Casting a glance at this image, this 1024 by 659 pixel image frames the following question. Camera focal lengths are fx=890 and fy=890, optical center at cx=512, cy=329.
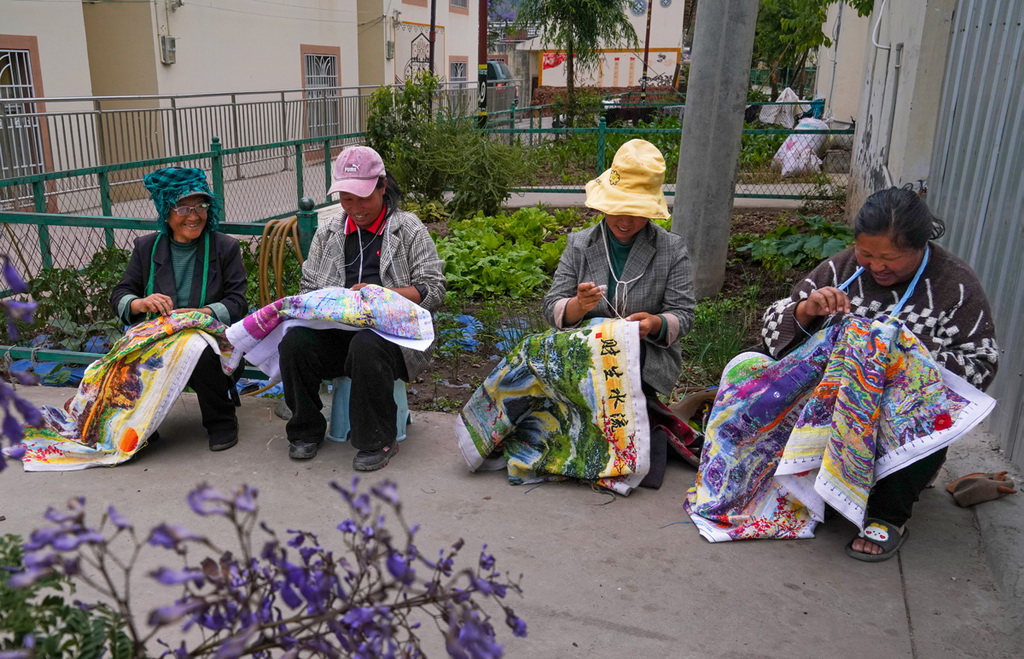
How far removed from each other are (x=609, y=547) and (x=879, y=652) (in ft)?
3.06

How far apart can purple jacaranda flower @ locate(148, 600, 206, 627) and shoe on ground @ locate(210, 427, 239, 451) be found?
2907mm

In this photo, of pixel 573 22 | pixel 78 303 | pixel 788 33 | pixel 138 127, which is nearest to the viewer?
pixel 78 303

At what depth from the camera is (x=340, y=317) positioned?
361cm

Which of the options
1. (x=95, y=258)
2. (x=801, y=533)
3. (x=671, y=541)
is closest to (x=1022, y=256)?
(x=801, y=533)

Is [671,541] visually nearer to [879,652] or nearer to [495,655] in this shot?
[879,652]

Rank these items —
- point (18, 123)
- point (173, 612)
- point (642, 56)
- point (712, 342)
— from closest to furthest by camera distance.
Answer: point (173, 612)
point (712, 342)
point (18, 123)
point (642, 56)

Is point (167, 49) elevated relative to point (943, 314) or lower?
elevated

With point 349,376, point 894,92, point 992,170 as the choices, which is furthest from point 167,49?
point 992,170

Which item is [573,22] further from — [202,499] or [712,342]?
[202,499]

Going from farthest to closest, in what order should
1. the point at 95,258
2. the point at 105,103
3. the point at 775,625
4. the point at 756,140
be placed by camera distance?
the point at 756,140
the point at 105,103
the point at 95,258
the point at 775,625

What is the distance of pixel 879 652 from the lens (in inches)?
101

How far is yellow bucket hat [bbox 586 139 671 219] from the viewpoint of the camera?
349 centimetres

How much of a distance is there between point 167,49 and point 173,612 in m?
14.2

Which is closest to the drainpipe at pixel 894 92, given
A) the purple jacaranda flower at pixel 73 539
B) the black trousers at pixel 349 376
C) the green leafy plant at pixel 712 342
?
the green leafy plant at pixel 712 342
